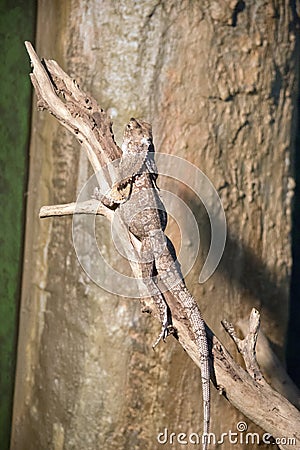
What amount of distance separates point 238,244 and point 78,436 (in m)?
0.74

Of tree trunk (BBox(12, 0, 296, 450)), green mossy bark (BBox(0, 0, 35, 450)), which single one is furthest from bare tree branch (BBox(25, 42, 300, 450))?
green mossy bark (BBox(0, 0, 35, 450))

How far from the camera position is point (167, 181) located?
1.99m

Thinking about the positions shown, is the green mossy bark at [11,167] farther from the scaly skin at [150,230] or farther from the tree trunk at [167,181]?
the scaly skin at [150,230]

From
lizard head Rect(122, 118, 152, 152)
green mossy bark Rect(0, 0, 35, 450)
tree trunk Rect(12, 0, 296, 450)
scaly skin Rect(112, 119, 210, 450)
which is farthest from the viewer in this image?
green mossy bark Rect(0, 0, 35, 450)

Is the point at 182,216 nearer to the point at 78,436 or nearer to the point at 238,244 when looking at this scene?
the point at 238,244

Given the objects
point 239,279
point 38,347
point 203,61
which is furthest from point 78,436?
point 203,61

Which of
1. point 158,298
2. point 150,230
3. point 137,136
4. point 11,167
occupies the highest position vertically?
point 11,167

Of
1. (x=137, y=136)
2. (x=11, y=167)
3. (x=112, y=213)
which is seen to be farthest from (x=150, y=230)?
(x=11, y=167)

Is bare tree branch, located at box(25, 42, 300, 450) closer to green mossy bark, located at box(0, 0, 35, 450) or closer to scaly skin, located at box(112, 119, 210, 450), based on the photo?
scaly skin, located at box(112, 119, 210, 450)

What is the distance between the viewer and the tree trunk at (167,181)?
196 cm

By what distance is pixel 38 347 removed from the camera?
226 cm

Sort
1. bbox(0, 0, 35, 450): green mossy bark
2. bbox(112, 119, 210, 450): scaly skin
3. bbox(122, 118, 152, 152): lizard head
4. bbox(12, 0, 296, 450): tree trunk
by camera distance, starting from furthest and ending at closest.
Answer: bbox(0, 0, 35, 450): green mossy bark
bbox(12, 0, 296, 450): tree trunk
bbox(122, 118, 152, 152): lizard head
bbox(112, 119, 210, 450): scaly skin

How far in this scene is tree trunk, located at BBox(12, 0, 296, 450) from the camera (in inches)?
77.4

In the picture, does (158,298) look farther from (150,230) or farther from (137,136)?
(137,136)
